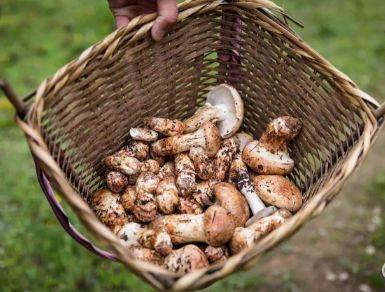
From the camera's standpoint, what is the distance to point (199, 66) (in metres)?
2.10

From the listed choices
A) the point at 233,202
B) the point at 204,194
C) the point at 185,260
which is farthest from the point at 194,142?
the point at 185,260

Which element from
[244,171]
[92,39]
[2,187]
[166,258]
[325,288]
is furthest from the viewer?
[92,39]

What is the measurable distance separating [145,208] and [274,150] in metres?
0.47

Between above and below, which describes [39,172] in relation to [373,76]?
above

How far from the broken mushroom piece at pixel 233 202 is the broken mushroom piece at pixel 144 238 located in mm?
216

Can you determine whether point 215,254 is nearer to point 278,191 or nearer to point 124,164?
point 278,191

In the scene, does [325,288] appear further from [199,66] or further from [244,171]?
[199,66]

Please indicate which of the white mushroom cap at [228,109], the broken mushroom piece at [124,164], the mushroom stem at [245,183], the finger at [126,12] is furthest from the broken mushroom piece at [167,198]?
the finger at [126,12]

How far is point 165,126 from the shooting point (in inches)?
77.1

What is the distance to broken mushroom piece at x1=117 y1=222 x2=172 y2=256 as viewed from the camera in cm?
160

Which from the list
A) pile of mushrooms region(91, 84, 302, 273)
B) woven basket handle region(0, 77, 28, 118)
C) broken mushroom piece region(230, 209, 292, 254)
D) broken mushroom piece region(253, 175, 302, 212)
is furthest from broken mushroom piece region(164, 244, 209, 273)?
woven basket handle region(0, 77, 28, 118)

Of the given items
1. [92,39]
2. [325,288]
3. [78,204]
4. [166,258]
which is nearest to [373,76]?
[325,288]

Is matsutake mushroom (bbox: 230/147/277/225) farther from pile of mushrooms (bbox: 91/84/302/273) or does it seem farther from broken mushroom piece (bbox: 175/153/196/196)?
broken mushroom piece (bbox: 175/153/196/196)

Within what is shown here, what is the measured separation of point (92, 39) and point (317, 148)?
107 inches
